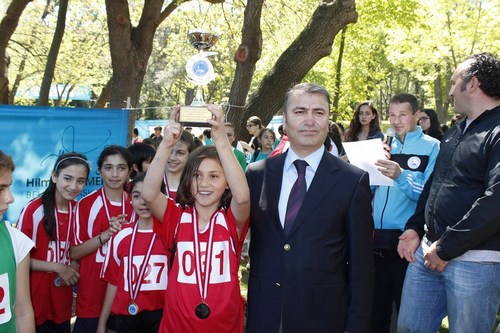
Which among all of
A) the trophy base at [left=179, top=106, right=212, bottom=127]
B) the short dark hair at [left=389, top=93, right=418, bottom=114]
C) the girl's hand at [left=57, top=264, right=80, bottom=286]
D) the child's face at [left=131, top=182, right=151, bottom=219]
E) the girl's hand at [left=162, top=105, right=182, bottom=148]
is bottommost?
the girl's hand at [left=57, top=264, right=80, bottom=286]

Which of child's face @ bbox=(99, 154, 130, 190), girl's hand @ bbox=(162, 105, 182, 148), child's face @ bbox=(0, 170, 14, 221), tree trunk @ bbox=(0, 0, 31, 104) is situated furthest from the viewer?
tree trunk @ bbox=(0, 0, 31, 104)

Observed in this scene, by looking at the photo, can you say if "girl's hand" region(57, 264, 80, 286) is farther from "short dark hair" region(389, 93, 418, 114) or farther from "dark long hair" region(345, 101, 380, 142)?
"dark long hair" region(345, 101, 380, 142)

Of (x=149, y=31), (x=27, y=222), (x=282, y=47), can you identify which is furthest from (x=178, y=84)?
(x=27, y=222)

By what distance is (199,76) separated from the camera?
131 inches

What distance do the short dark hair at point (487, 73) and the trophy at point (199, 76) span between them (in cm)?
156

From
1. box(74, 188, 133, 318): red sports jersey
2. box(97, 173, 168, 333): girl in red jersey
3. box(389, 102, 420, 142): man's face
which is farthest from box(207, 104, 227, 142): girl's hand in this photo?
box(389, 102, 420, 142): man's face

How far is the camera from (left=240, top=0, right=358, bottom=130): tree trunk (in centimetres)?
836

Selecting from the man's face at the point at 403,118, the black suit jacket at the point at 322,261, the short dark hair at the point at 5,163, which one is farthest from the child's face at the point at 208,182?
the man's face at the point at 403,118

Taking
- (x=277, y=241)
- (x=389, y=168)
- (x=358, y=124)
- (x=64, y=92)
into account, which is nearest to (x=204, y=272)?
(x=277, y=241)

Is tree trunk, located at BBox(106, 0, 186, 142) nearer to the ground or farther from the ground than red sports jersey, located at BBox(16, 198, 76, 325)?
farther from the ground

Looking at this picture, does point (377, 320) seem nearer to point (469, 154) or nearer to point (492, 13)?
point (469, 154)

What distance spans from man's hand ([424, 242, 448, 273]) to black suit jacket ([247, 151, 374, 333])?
602 mm

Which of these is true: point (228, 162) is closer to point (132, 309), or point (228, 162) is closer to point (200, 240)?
point (200, 240)

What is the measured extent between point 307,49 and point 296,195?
629 centimetres
